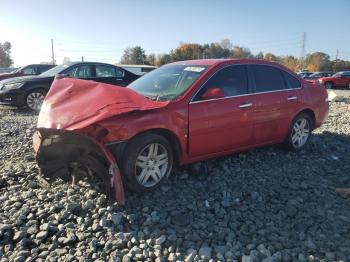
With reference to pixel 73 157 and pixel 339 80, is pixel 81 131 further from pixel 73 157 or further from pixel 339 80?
pixel 339 80

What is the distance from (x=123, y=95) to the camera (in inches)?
172

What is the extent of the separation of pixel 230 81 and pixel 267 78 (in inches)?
35.9

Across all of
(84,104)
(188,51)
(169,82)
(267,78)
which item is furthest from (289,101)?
(188,51)

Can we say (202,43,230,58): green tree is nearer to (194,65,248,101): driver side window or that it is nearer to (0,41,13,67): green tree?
(0,41,13,67): green tree

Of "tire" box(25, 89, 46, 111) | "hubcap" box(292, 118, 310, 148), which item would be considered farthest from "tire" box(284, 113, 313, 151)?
"tire" box(25, 89, 46, 111)

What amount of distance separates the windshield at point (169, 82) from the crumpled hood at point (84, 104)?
44cm

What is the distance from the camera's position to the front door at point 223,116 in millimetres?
4746

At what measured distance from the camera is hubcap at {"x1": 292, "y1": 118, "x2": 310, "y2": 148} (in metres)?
6.30

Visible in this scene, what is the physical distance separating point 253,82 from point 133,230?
121 inches

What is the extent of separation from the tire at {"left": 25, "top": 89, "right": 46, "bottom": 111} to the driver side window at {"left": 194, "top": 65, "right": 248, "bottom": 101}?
796cm

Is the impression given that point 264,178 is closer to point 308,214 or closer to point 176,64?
point 308,214

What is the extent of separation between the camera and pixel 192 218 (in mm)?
3932

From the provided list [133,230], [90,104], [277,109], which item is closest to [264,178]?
[277,109]

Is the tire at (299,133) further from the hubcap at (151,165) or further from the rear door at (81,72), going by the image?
the rear door at (81,72)
